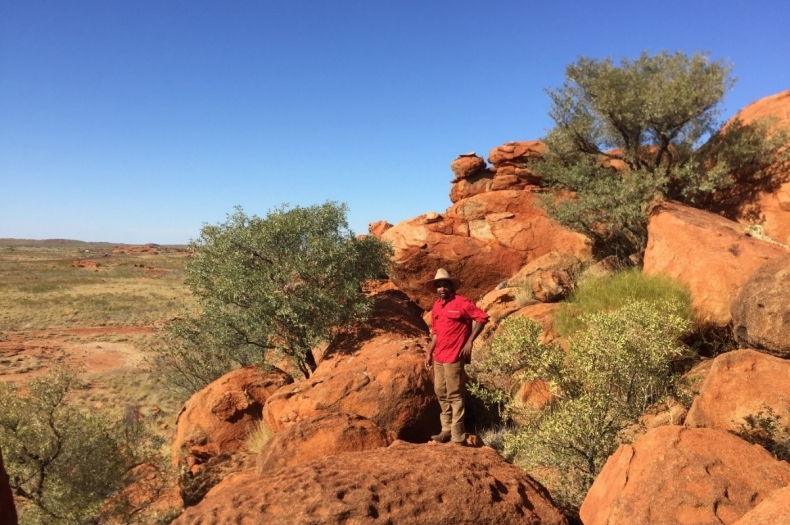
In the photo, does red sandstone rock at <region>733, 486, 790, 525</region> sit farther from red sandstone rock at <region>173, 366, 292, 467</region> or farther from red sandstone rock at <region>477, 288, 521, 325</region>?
red sandstone rock at <region>477, 288, 521, 325</region>

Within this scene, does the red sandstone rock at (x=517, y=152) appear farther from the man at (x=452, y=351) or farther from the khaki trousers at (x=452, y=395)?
the khaki trousers at (x=452, y=395)

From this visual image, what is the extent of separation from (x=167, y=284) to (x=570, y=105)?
46.4 metres

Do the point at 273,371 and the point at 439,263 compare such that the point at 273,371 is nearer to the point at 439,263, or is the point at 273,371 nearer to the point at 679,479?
the point at 439,263

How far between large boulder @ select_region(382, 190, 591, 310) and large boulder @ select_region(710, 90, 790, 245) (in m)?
3.60

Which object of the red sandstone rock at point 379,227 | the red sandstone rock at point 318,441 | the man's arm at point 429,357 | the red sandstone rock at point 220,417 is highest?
the red sandstone rock at point 379,227

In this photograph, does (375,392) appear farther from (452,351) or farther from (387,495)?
(387,495)

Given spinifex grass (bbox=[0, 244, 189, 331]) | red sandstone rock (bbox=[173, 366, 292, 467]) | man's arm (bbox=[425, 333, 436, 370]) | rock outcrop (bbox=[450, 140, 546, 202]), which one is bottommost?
spinifex grass (bbox=[0, 244, 189, 331])

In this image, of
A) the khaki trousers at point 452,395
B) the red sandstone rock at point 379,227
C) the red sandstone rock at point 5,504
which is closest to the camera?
the red sandstone rock at point 5,504

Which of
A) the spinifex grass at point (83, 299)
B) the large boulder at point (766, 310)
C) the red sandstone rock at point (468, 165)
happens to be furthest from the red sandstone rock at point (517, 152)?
the spinifex grass at point (83, 299)

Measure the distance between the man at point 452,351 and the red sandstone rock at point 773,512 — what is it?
3605 millimetres

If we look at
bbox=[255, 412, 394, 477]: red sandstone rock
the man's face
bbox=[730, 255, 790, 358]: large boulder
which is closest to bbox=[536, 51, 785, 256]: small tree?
bbox=[730, 255, 790, 358]: large boulder

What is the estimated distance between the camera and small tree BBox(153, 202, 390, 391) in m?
9.23

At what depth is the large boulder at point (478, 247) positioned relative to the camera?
13562 millimetres

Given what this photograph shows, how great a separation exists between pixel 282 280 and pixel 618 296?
6.51 m
